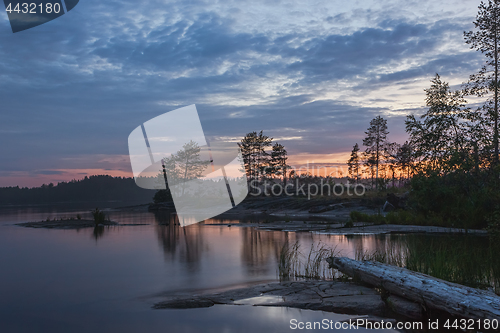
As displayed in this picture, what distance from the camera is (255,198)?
52531 millimetres

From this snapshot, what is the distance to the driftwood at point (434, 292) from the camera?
6344 millimetres

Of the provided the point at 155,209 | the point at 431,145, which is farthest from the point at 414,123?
the point at 155,209

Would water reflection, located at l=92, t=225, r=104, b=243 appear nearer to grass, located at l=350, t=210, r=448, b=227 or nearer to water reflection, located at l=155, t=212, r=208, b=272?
water reflection, located at l=155, t=212, r=208, b=272

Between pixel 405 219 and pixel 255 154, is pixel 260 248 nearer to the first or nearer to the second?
pixel 405 219

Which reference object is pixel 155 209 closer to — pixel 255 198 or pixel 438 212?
pixel 255 198

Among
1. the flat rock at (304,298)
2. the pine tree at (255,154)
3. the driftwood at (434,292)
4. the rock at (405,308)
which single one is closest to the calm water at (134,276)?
the flat rock at (304,298)

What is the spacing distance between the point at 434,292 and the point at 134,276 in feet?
30.0

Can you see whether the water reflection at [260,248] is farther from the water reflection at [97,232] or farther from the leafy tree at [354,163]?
the leafy tree at [354,163]

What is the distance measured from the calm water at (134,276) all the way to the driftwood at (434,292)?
1601 millimetres

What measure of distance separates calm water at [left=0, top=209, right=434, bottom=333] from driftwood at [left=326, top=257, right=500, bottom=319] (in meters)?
1.60

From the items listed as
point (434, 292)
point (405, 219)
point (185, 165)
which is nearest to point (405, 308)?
point (434, 292)

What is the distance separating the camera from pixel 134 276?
1241cm

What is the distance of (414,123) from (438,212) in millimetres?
5909

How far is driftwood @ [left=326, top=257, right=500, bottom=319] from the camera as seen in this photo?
6.34 metres
